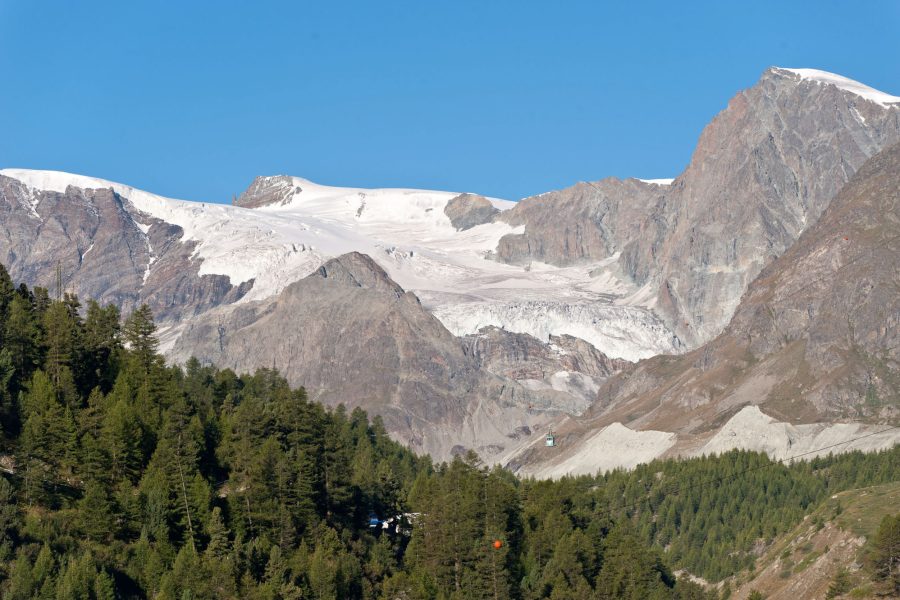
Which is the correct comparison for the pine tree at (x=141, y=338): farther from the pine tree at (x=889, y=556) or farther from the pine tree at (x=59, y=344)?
the pine tree at (x=889, y=556)

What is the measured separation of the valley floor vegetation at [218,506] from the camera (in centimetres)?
12006

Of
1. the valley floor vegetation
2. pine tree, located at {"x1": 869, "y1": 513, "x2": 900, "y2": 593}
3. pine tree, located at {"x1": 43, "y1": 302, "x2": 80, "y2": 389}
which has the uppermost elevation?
pine tree, located at {"x1": 43, "y1": 302, "x2": 80, "y2": 389}

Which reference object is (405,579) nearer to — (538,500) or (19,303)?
(538,500)

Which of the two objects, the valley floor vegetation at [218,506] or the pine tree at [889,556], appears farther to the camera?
the pine tree at [889,556]

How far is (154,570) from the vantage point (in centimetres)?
11869

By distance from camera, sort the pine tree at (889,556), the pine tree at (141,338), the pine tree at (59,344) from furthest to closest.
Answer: the pine tree at (889,556), the pine tree at (141,338), the pine tree at (59,344)

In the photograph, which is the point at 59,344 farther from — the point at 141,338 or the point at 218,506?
the point at 218,506

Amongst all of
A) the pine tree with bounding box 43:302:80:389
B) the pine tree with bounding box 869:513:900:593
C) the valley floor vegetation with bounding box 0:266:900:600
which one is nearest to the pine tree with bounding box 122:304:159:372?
the valley floor vegetation with bounding box 0:266:900:600

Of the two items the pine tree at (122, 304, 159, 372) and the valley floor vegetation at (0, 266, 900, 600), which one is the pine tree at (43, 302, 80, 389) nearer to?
the valley floor vegetation at (0, 266, 900, 600)

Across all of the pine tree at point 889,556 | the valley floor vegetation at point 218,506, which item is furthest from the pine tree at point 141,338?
the pine tree at point 889,556

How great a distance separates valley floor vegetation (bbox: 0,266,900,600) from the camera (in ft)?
394

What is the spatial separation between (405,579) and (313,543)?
8.67 meters

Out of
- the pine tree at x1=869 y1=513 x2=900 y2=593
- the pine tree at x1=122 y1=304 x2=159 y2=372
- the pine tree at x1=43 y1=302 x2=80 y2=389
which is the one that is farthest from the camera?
the pine tree at x1=869 y1=513 x2=900 y2=593

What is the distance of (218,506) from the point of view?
13175 centimetres
